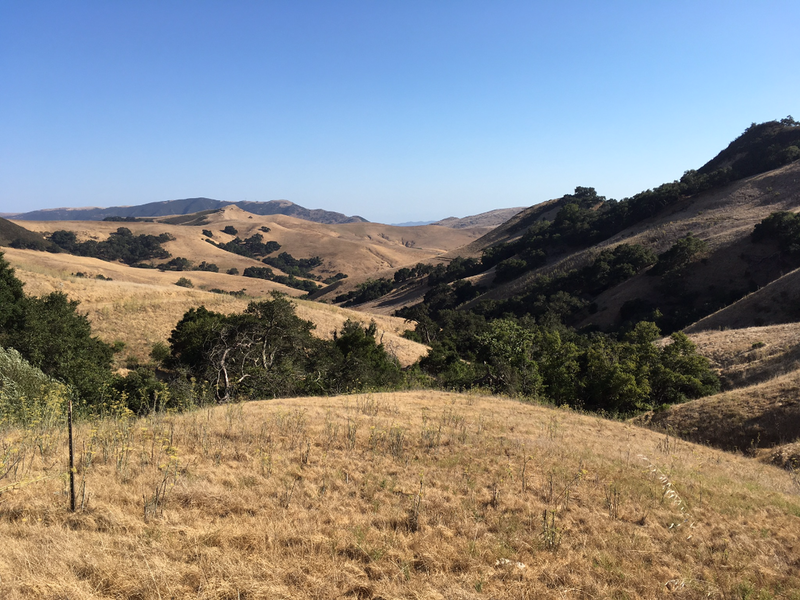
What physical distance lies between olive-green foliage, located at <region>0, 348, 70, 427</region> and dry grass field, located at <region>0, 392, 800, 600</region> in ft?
2.58

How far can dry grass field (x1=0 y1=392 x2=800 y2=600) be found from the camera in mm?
4453

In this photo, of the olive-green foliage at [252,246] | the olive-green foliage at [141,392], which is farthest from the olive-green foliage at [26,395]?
the olive-green foliage at [252,246]

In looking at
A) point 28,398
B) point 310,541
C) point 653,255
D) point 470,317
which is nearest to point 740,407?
point 310,541

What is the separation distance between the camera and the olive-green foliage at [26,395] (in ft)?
28.9

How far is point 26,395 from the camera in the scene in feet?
34.1

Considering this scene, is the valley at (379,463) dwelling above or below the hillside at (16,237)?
below

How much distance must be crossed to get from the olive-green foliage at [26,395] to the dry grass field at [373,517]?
0.79 metres

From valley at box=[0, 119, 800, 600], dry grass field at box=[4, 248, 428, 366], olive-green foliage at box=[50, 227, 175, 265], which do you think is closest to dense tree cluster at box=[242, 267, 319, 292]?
olive-green foliage at box=[50, 227, 175, 265]

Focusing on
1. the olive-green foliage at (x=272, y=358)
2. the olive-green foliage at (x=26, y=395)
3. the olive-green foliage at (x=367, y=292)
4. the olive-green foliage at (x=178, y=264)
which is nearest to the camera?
the olive-green foliage at (x=26, y=395)

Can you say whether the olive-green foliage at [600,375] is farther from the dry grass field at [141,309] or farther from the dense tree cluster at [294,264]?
the dense tree cluster at [294,264]

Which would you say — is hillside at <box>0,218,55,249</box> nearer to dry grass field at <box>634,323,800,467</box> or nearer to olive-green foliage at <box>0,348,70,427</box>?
olive-green foliage at <box>0,348,70,427</box>

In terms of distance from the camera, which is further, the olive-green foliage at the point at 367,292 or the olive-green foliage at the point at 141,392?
the olive-green foliage at the point at 367,292

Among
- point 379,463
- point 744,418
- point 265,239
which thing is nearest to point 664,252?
point 744,418

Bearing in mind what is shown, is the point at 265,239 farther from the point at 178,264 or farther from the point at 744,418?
the point at 744,418
